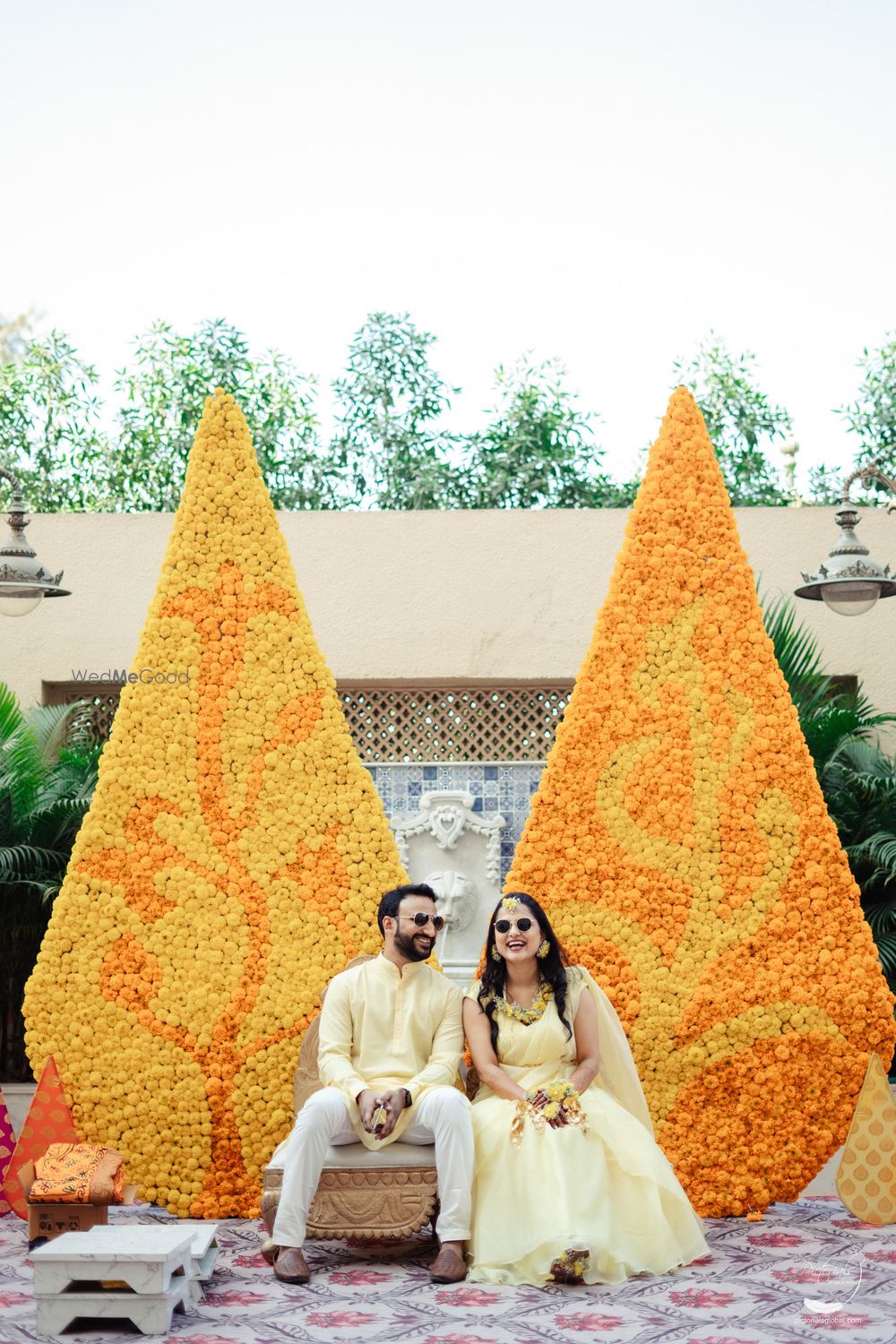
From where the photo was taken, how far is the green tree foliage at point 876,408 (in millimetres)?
16891

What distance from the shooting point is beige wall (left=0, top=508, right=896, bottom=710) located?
901 centimetres

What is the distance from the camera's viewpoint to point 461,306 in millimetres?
17922

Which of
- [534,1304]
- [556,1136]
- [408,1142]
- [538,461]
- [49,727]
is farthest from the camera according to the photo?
[538,461]

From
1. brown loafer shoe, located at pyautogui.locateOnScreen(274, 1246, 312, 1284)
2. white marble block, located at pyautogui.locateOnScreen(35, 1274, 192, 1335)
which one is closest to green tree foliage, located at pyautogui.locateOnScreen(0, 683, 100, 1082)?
brown loafer shoe, located at pyautogui.locateOnScreen(274, 1246, 312, 1284)

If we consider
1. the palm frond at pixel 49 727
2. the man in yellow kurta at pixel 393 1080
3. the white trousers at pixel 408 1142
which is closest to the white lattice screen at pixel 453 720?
the palm frond at pixel 49 727

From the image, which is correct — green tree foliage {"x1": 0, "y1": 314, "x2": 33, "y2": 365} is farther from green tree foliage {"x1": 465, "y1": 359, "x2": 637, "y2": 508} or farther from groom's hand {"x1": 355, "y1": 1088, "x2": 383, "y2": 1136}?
groom's hand {"x1": 355, "y1": 1088, "x2": 383, "y2": 1136}

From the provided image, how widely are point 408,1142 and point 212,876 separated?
153 centimetres

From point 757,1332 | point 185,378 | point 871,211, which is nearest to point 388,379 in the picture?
point 185,378

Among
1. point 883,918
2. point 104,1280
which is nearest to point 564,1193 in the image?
point 104,1280

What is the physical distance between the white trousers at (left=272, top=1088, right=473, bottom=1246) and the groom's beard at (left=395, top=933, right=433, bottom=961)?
19.9 inches

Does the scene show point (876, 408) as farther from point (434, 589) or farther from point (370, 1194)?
point (370, 1194)

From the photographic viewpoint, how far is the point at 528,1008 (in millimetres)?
4922

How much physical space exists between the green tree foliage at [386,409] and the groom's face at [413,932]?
500 inches

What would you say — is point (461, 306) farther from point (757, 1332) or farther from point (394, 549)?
point (757, 1332)
